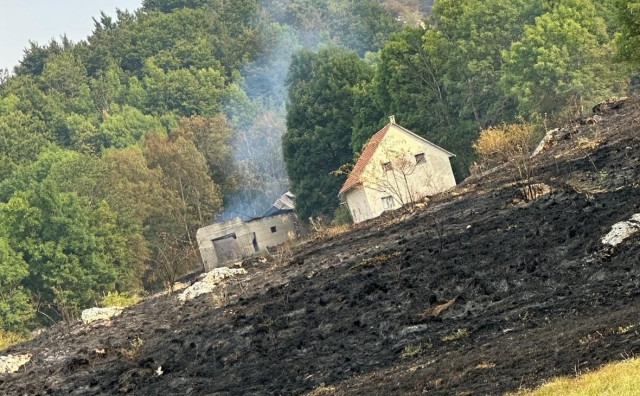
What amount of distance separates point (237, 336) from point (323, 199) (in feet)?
190

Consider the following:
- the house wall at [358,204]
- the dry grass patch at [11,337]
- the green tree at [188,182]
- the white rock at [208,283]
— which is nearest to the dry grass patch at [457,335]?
the white rock at [208,283]

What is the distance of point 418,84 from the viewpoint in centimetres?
7594

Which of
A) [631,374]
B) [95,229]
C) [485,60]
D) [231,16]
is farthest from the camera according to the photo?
[231,16]

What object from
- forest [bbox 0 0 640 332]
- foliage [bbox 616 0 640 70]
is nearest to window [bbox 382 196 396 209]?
forest [bbox 0 0 640 332]

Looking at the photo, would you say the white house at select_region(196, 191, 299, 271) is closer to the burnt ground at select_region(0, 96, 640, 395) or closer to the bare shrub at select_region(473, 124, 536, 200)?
the bare shrub at select_region(473, 124, 536, 200)

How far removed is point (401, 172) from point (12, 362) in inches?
1231

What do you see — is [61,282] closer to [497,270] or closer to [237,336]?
[237,336]

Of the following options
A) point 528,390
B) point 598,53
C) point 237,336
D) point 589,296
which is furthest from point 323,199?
point 528,390

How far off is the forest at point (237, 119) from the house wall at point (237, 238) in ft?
10.1

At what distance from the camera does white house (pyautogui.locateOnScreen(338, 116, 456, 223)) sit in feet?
208

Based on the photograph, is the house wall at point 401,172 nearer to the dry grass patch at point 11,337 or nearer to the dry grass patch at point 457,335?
the dry grass patch at point 11,337

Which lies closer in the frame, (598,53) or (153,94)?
(598,53)

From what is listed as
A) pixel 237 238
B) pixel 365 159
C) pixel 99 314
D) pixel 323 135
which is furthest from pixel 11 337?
pixel 323 135

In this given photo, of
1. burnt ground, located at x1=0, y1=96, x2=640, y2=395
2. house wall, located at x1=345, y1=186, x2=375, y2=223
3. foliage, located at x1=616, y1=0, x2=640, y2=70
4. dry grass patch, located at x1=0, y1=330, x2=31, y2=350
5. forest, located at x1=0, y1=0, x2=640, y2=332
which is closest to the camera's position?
burnt ground, located at x1=0, y1=96, x2=640, y2=395
